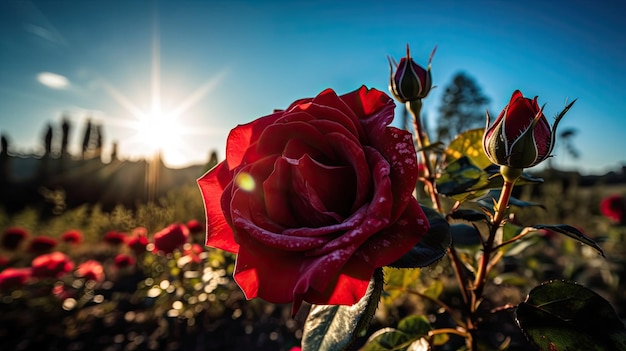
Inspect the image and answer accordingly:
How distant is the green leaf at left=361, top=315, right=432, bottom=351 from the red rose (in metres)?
0.35

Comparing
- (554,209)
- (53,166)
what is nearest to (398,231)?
(554,209)

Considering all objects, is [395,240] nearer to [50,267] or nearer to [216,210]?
[216,210]

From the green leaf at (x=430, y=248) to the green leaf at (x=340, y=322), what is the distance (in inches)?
1.2

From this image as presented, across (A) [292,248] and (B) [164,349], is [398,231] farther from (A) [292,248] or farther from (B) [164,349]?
(B) [164,349]

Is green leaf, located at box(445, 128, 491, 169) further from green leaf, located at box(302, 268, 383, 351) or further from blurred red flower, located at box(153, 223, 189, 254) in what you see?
blurred red flower, located at box(153, 223, 189, 254)

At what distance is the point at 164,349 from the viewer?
1.52 m

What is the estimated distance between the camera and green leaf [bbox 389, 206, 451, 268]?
0.34m

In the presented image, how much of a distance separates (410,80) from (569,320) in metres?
0.39

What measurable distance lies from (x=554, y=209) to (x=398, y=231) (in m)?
5.13

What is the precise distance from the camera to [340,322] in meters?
0.39

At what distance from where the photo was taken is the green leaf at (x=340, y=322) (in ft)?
1.11

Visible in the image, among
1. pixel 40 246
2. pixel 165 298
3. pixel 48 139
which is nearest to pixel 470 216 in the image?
pixel 165 298

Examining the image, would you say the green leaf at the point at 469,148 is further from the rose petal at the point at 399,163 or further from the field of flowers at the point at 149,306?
the field of flowers at the point at 149,306

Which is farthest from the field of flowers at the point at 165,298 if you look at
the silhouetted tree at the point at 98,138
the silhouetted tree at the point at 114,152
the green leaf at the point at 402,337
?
the silhouetted tree at the point at 98,138
